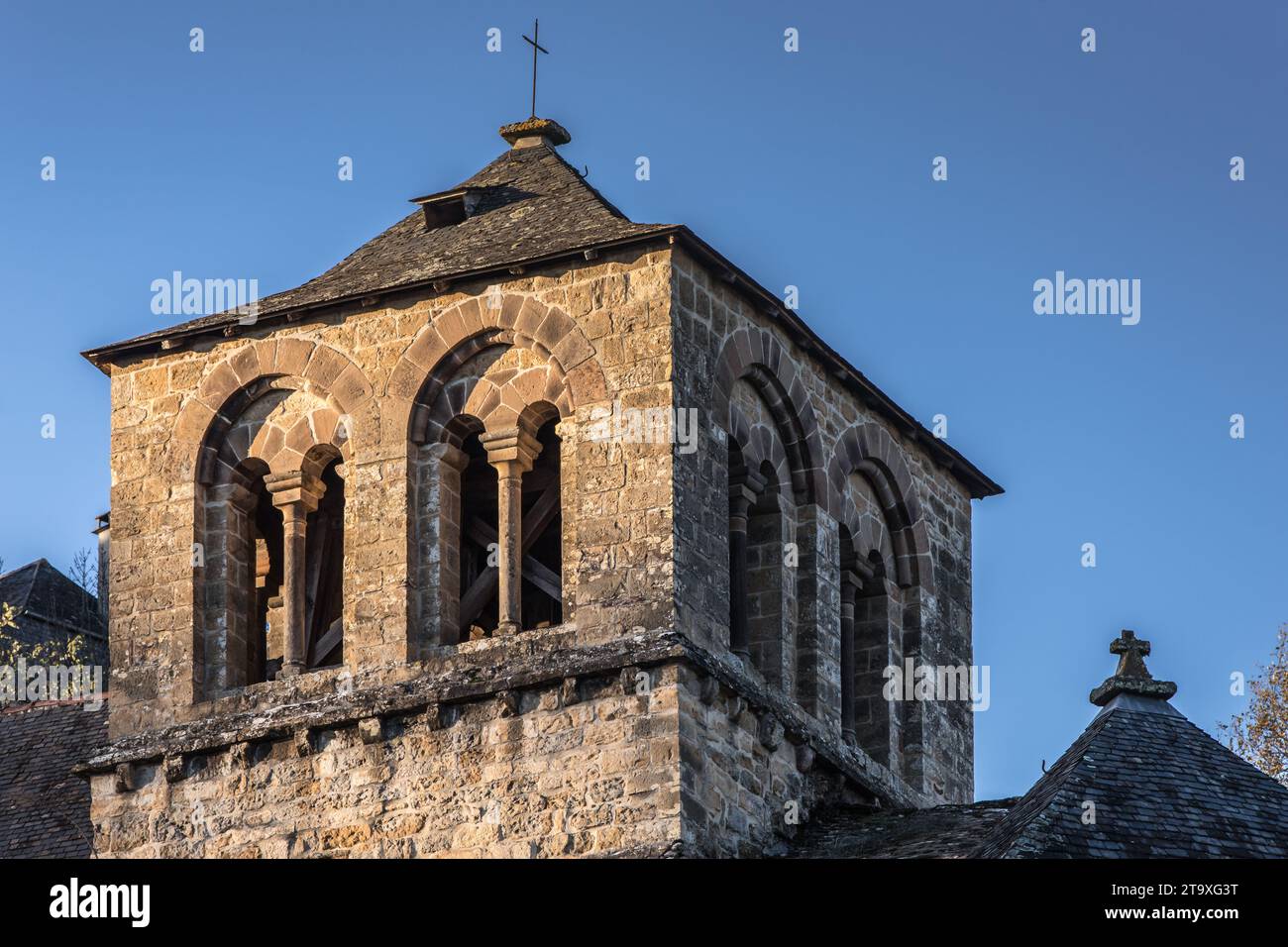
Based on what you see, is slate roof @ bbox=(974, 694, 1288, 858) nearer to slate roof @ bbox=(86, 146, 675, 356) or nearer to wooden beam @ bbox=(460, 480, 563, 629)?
wooden beam @ bbox=(460, 480, 563, 629)

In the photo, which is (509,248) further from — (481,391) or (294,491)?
(294,491)

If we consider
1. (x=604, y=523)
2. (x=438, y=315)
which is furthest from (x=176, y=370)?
(x=604, y=523)

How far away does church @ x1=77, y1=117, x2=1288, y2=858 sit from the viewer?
104ft

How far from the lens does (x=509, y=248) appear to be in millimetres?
33938

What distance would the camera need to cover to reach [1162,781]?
29.0 metres

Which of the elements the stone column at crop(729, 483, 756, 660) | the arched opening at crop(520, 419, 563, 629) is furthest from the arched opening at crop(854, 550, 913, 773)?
the arched opening at crop(520, 419, 563, 629)

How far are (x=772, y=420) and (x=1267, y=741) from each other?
39.2 feet

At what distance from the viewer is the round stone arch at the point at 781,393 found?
33.3 m

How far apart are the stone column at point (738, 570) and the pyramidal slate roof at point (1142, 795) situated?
3.51m

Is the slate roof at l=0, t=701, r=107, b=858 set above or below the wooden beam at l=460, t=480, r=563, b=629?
below

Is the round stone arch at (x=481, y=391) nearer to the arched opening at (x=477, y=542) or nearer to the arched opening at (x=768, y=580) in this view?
the arched opening at (x=477, y=542)

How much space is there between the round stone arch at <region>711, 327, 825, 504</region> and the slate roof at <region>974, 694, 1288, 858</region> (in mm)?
5160
